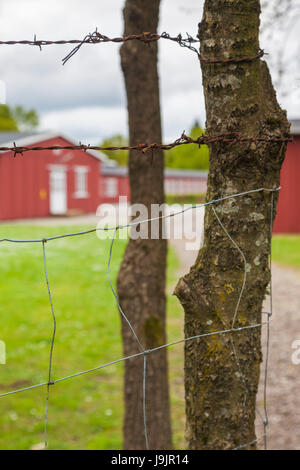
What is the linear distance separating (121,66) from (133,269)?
149cm

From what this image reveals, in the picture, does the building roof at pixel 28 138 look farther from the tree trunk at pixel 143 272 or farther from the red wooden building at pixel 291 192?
the tree trunk at pixel 143 272

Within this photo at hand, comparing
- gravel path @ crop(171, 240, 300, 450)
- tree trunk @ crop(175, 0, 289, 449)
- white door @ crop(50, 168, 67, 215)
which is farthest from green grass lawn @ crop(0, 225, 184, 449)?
white door @ crop(50, 168, 67, 215)

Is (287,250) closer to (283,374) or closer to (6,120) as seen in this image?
(283,374)

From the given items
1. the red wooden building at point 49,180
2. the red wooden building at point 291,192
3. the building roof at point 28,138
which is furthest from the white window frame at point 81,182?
the red wooden building at point 291,192

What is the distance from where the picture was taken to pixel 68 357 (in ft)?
20.2

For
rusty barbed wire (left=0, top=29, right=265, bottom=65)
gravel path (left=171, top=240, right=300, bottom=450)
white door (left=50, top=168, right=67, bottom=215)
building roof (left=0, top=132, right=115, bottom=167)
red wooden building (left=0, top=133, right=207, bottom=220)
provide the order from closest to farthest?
1. rusty barbed wire (left=0, top=29, right=265, bottom=65)
2. gravel path (left=171, top=240, right=300, bottom=450)
3. red wooden building (left=0, top=133, right=207, bottom=220)
4. building roof (left=0, top=132, right=115, bottom=167)
5. white door (left=50, top=168, right=67, bottom=215)

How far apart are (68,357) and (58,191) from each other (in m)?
20.9

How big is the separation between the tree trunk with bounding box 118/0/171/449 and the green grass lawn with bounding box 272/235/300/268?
868 centimetres

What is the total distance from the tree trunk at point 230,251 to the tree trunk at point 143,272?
1.71 m

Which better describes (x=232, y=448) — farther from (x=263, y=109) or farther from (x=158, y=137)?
(x=158, y=137)

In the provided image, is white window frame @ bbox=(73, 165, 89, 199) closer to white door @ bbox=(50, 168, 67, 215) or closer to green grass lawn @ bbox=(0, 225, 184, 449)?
white door @ bbox=(50, 168, 67, 215)

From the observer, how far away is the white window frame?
27.6 meters

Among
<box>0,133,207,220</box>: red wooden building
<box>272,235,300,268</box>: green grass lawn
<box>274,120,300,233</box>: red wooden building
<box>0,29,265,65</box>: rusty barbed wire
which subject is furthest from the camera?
<box>0,133,207,220</box>: red wooden building

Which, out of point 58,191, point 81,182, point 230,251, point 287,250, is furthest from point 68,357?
point 81,182
